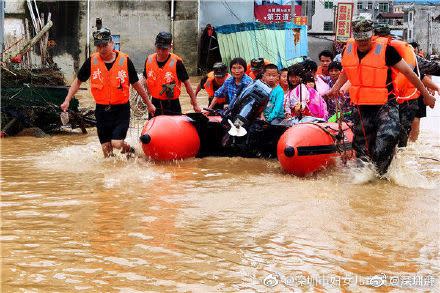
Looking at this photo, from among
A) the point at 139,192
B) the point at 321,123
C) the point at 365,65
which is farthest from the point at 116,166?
the point at 365,65

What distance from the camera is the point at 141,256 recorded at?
4.43m

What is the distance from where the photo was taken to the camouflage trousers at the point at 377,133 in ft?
22.8

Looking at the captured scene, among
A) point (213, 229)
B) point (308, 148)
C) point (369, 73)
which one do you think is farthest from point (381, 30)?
point (213, 229)

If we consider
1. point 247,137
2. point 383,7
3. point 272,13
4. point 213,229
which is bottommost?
point 213,229

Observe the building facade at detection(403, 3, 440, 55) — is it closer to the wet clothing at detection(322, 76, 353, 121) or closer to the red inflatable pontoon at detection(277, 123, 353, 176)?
the wet clothing at detection(322, 76, 353, 121)

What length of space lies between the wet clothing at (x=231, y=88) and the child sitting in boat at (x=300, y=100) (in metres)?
0.57

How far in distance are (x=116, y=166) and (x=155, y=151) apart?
53 centimetres

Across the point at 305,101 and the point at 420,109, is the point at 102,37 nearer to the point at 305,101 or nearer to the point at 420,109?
the point at 305,101

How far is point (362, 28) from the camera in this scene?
6.85 m

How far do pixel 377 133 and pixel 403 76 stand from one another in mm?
889

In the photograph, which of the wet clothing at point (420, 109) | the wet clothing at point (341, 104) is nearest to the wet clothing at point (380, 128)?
the wet clothing at point (341, 104)

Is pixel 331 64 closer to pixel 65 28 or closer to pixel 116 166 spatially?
pixel 116 166

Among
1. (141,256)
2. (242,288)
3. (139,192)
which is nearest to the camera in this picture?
(242,288)

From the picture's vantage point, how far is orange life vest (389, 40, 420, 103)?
7.07m
